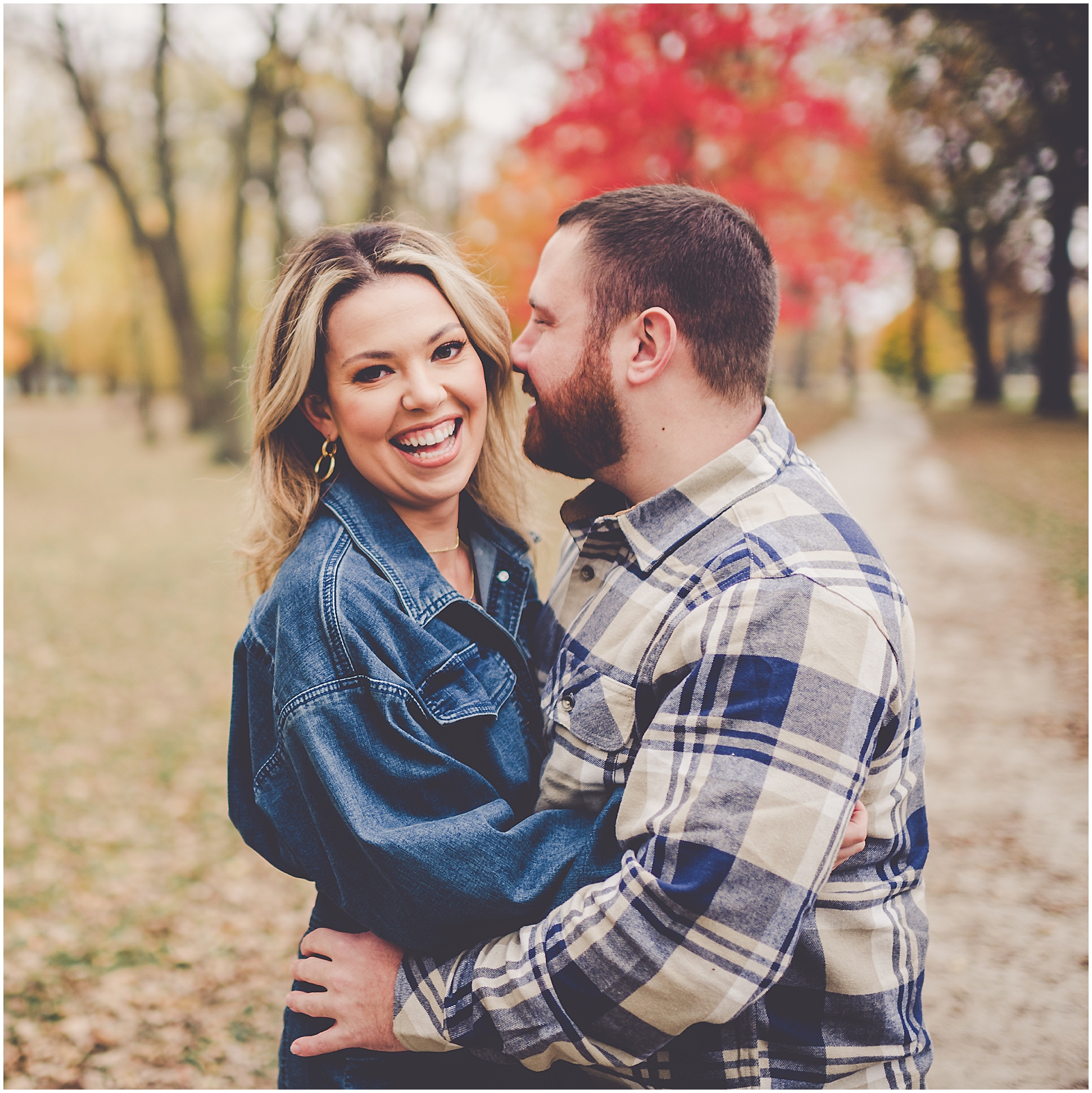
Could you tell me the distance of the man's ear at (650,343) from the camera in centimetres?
198

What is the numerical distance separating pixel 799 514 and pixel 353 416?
1020mm

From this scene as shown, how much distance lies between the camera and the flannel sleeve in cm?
149

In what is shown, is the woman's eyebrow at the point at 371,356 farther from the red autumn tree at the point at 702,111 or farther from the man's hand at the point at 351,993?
the red autumn tree at the point at 702,111

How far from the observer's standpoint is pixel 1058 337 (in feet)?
72.7

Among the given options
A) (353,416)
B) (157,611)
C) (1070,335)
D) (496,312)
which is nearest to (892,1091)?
(353,416)

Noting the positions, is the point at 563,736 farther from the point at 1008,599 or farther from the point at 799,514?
the point at 1008,599

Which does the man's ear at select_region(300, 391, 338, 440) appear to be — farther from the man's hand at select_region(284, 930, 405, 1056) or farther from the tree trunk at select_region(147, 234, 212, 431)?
the tree trunk at select_region(147, 234, 212, 431)

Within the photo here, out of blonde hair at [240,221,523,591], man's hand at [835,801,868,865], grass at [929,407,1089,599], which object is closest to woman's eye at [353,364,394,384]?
blonde hair at [240,221,523,591]

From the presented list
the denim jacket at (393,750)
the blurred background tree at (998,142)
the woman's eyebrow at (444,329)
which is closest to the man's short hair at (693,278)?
the woman's eyebrow at (444,329)

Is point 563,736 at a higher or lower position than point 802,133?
lower

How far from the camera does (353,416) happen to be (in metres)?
2.09

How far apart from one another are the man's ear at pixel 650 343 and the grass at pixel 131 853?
3.77 ft

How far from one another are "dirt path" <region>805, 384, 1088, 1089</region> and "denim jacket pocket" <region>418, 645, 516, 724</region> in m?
2.88

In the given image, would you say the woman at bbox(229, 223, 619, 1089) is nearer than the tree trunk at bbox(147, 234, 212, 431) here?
Yes
